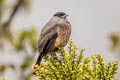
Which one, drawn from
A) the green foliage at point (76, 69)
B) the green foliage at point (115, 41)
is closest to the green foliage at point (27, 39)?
the green foliage at point (115, 41)

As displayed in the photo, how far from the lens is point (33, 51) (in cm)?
1098

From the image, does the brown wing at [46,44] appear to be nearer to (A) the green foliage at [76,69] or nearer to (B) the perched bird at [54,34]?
(B) the perched bird at [54,34]

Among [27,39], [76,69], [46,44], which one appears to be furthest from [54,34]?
[27,39]

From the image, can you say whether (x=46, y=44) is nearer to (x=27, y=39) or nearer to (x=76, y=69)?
(x=76, y=69)

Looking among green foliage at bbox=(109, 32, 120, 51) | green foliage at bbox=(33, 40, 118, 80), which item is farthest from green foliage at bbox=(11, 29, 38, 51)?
green foliage at bbox=(33, 40, 118, 80)

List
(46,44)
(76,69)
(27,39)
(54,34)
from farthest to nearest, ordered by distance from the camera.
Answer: (27,39)
(54,34)
(46,44)
(76,69)

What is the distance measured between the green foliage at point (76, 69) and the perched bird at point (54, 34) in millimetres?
1316

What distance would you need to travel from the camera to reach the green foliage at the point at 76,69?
4918 millimetres

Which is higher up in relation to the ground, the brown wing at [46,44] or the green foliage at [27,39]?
the brown wing at [46,44]

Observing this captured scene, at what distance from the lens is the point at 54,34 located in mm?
7504

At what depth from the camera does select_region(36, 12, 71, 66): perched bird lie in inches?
273

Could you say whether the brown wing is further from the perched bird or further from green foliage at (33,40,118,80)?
green foliage at (33,40,118,80)

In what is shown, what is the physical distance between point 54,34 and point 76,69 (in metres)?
2.52

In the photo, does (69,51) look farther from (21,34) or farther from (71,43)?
(21,34)
